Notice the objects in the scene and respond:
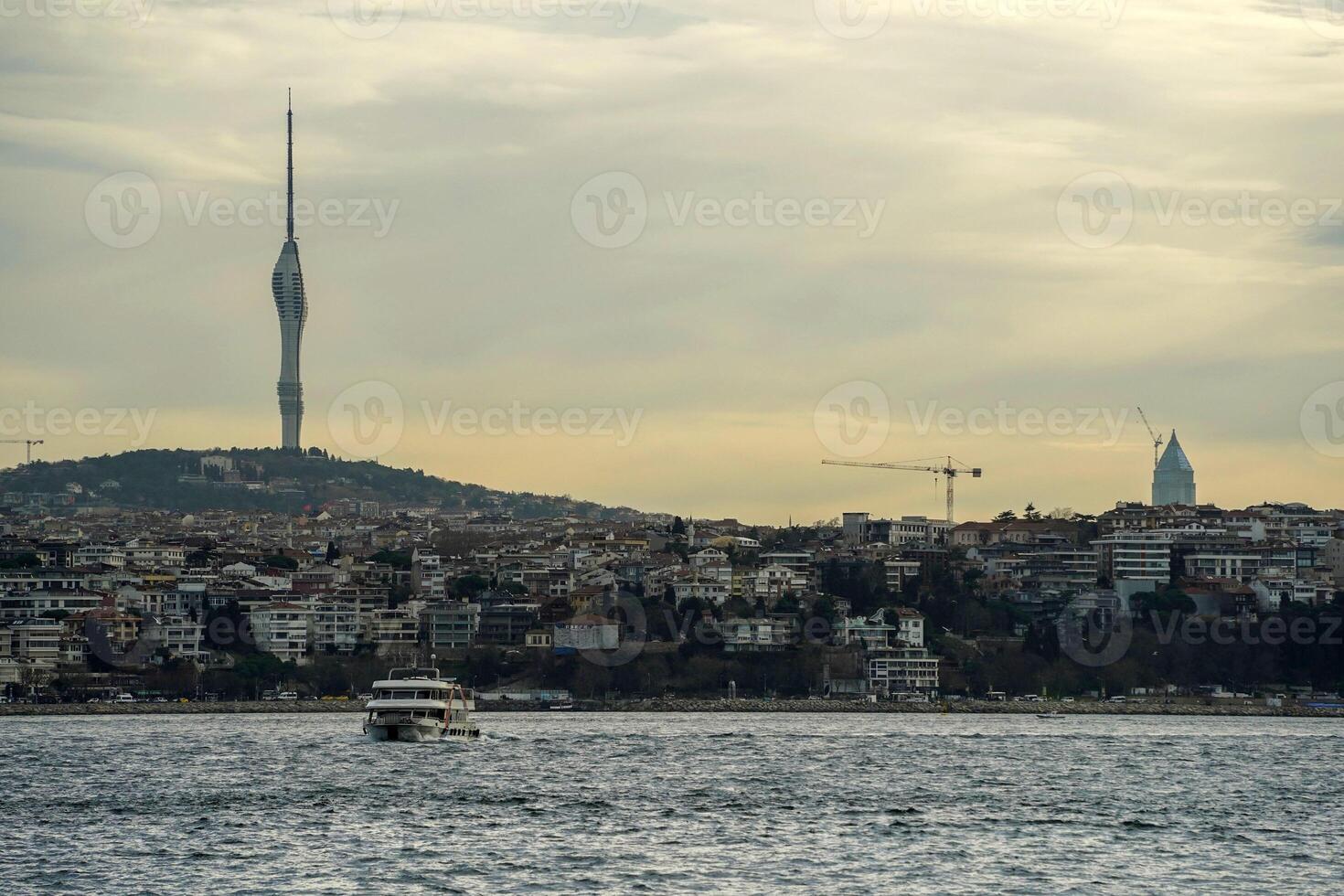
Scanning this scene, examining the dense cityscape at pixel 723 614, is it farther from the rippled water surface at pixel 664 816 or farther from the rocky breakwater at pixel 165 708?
the rippled water surface at pixel 664 816

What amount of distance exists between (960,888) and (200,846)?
1175cm

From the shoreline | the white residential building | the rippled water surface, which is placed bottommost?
the rippled water surface

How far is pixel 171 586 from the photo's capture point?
12962 centimetres

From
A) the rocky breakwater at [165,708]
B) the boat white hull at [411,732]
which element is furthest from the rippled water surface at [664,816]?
the rocky breakwater at [165,708]

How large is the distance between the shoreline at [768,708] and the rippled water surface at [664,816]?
2725cm

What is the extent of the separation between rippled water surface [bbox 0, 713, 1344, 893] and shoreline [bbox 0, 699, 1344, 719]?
2725cm

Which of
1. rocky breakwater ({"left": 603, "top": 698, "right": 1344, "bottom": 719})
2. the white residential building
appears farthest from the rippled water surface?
the white residential building

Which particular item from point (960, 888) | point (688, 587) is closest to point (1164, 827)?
point (960, 888)

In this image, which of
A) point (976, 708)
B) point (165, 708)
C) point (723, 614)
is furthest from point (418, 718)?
point (723, 614)

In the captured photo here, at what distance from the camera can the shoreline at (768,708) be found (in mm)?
96938

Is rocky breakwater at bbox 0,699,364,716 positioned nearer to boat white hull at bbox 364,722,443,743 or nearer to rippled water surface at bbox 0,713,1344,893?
rippled water surface at bbox 0,713,1344,893

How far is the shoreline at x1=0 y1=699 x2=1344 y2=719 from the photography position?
9694 cm

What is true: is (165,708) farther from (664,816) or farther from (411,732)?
(664,816)

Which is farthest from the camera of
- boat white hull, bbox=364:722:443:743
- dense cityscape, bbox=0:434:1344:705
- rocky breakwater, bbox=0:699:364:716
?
dense cityscape, bbox=0:434:1344:705
